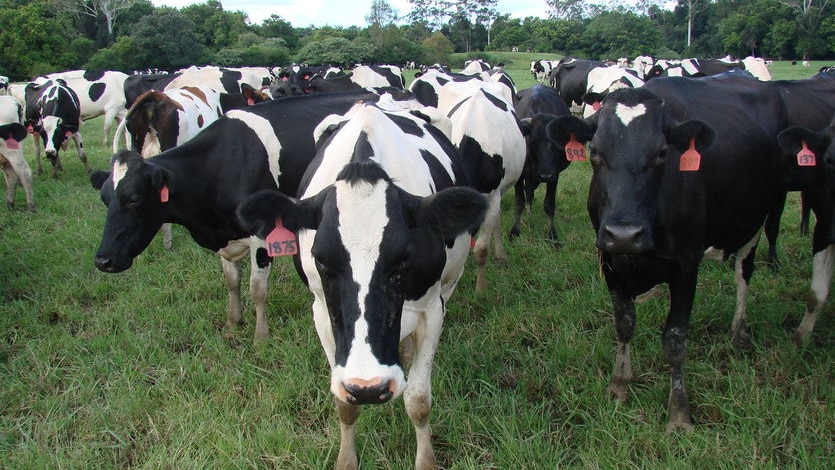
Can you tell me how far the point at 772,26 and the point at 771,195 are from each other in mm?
67643

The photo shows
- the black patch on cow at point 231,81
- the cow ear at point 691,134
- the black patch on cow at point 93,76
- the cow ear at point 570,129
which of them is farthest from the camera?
the black patch on cow at point 231,81

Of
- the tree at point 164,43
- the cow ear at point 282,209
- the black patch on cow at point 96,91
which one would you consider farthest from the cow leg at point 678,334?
the tree at point 164,43

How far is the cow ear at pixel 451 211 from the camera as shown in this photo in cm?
235

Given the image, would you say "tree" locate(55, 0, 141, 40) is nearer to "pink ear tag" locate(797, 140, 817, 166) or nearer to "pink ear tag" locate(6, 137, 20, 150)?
"pink ear tag" locate(6, 137, 20, 150)

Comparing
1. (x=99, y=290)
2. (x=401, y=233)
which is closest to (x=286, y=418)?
(x=401, y=233)

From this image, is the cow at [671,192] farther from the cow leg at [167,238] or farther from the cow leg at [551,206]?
the cow leg at [167,238]

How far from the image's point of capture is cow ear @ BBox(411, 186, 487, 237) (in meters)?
2.35

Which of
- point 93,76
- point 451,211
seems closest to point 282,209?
point 451,211

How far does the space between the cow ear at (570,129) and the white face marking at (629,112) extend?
0.97ft

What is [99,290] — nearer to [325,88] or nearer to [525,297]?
[525,297]

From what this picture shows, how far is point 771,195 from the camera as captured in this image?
3967 millimetres

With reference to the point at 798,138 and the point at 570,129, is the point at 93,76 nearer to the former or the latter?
the point at 570,129

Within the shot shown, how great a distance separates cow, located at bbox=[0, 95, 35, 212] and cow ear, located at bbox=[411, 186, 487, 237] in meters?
7.51

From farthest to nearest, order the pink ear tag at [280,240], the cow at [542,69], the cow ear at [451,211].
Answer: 1. the cow at [542,69]
2. the pink ear tag at [280,240]
3. the cow ear at [451,211]
